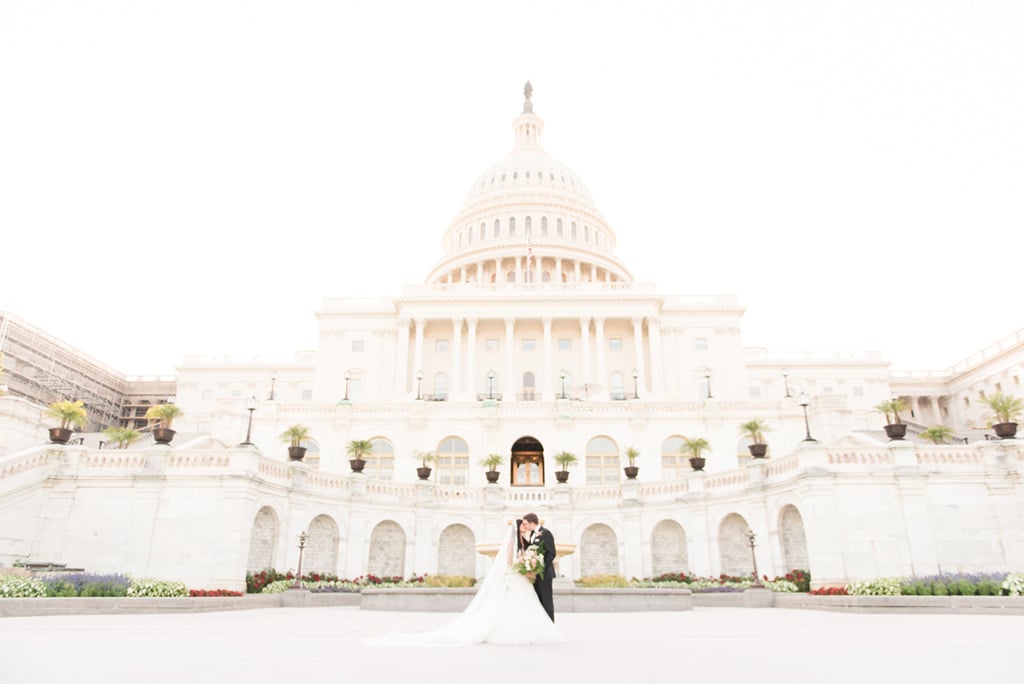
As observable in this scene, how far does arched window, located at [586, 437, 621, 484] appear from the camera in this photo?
47.0m

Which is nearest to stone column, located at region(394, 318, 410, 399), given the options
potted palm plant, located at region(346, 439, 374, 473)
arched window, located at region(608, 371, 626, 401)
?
arched window, located at region(608, 371, 626, 401)

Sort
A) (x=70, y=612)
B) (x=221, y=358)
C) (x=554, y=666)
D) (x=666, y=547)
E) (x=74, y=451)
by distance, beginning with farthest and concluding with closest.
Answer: (x=221, y=358) < (x=666, y=547) < (x=74, y=451) < (x=70, y=612) < (x=554, y=666)

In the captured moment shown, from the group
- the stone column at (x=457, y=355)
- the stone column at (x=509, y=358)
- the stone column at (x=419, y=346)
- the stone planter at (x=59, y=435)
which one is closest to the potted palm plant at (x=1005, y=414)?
the stone planter at (x=59, y=435)

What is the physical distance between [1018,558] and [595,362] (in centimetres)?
5191

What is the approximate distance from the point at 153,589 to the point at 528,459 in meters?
31.2

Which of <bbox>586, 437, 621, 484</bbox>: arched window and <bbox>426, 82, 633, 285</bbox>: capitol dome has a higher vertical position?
<bbox>426, 82, 633, 285</bbox>: capitol dome

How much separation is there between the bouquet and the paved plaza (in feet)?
4.38

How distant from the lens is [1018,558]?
25906mm

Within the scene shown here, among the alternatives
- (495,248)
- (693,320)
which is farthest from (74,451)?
(495,248)

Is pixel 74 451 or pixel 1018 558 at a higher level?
pixel 74 451

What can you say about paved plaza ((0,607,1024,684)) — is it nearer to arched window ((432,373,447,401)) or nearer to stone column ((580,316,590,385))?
stone column ((580,316,590,385))

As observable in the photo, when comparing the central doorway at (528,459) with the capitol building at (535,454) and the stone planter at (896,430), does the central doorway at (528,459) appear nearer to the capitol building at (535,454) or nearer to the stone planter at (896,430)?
the capitol building at (535,454)

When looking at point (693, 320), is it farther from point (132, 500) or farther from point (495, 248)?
point (132, 500)

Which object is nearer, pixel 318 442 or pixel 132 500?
pixel 132 500
